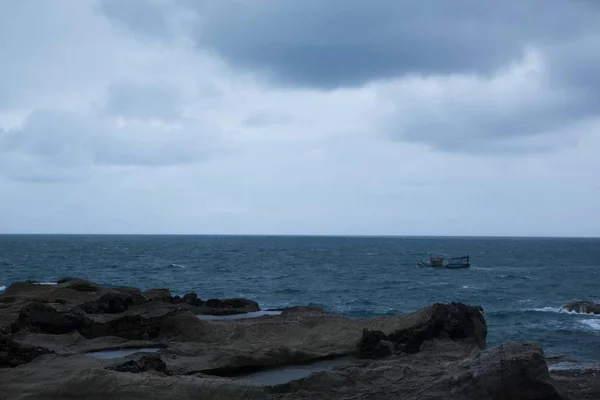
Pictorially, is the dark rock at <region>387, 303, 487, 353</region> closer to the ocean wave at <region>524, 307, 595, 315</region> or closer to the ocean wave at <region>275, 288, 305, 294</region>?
the ocean wave at <region>524, 307, 595, 315</region>

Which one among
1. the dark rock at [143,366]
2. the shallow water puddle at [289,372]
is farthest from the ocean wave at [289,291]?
the dark rock at [143,366]

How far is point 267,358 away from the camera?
1606 cm

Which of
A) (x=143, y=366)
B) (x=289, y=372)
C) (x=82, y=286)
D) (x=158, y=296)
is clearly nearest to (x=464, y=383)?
(x=289, y=372)

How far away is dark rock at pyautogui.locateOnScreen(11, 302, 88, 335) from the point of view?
1962 centimetres

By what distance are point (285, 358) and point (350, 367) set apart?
1955 millimetres

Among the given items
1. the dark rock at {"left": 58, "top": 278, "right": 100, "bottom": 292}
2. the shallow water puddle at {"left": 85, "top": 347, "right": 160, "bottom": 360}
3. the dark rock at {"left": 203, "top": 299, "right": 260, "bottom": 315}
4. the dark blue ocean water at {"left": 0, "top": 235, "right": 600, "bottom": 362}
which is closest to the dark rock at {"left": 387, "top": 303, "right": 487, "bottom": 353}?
the shallow water puddle at {"left": 85, "top": 347, "right": 160, "bottom": 360}

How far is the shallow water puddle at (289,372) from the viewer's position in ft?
47.3

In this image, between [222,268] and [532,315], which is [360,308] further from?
[222,268]

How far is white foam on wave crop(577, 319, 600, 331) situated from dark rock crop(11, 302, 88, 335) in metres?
28.2

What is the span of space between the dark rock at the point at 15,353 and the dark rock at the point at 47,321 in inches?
154

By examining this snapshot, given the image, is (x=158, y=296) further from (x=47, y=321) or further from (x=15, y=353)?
(x=15, y=353)

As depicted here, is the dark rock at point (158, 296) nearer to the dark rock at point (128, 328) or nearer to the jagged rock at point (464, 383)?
the dark rock at point (128, 328)

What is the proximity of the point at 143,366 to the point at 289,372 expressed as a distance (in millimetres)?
3595

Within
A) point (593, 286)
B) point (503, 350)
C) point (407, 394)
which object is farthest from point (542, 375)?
point (593, 286)
